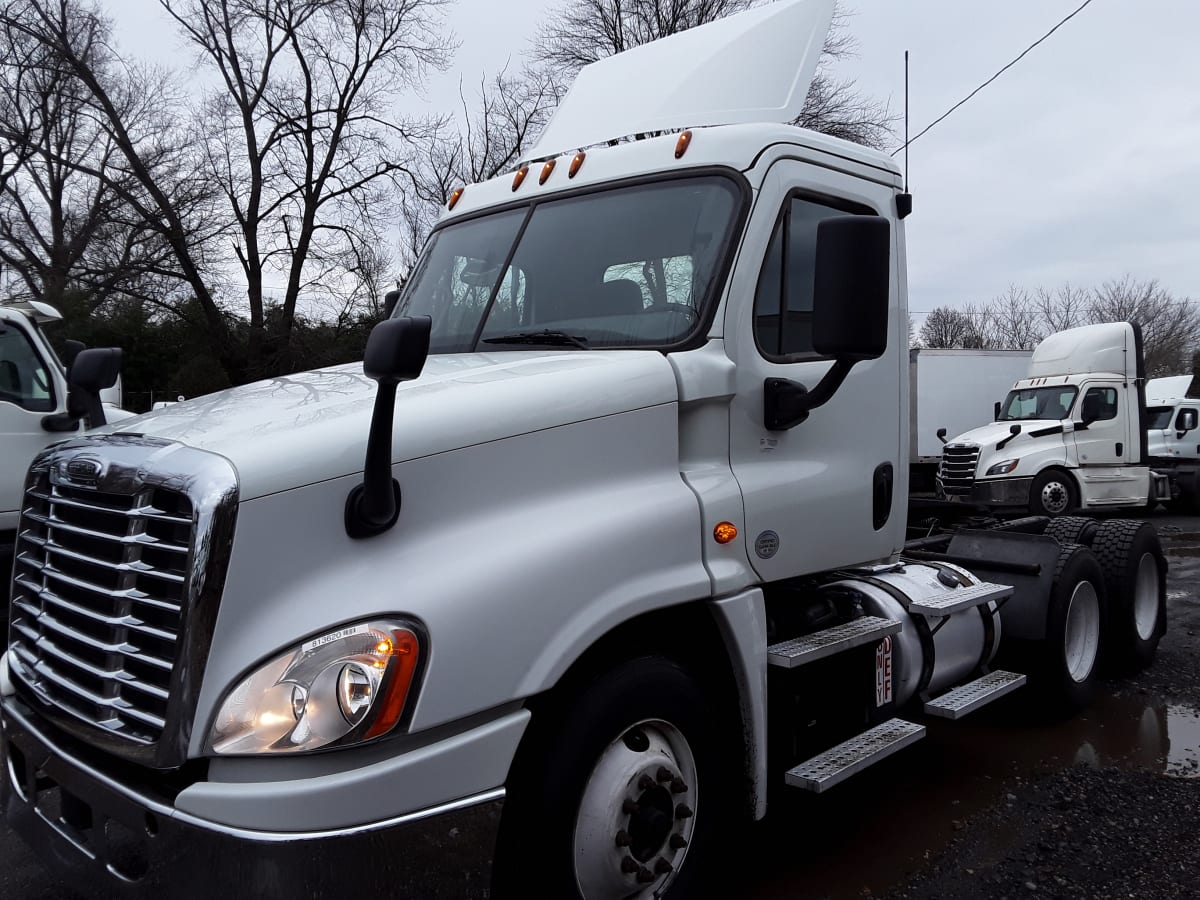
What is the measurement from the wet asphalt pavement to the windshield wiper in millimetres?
2092

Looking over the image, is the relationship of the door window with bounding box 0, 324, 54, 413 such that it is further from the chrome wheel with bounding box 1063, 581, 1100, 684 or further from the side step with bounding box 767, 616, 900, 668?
the chrome wheel with bounding box 1063, 581, 1100, 684

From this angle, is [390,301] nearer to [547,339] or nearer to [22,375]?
[547,339]

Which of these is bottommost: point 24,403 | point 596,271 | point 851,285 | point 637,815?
point 637,815

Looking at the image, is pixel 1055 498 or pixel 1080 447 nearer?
pixel 1055 498

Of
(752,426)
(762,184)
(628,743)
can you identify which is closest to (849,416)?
(752,426)

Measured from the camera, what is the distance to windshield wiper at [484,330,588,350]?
3.21 m

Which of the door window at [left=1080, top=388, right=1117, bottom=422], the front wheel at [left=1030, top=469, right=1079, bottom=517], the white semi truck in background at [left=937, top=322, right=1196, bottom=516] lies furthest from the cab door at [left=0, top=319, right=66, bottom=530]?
the door window at [left=1080, top=388, right=1117, bottom=422]

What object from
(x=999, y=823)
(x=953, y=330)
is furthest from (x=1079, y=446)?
(x=953, y=330)

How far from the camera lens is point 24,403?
6.94m

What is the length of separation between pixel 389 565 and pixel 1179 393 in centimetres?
2479

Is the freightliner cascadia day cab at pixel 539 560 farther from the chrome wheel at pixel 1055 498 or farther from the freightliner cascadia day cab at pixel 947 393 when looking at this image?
the freightliner cascadia day cab at pixel 947 393

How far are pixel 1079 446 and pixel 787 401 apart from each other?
43.9 ft

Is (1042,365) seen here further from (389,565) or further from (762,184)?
(389,565)

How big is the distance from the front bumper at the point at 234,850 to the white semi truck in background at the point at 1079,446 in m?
13.7
